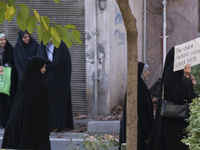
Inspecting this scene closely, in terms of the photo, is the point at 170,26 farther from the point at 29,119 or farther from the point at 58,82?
the point at 29,119

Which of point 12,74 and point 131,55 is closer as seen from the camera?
point 131,55

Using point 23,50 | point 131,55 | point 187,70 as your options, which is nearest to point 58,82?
point 23,50

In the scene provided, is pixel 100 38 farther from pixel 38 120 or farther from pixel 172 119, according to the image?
pixel 172 119

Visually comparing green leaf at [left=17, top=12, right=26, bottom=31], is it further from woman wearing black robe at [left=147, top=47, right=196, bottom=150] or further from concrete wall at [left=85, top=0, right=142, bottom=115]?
concrete wall at [left=85, top=0, right=142, bottom=115]

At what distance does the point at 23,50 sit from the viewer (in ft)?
34.7

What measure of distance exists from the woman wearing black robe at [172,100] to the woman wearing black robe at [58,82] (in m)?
3.66

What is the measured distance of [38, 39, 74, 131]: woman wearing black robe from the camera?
10.4 meters

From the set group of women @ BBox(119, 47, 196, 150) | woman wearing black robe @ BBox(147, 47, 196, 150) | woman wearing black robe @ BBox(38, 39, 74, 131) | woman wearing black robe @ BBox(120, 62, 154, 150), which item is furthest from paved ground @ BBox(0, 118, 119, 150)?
woman wearing black robe @ BBox(147, 47, 196, 150)

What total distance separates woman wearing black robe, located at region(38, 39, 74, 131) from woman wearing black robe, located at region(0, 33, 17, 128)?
28.0 inches

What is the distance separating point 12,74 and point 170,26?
420 cm

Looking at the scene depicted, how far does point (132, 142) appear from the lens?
226 inches

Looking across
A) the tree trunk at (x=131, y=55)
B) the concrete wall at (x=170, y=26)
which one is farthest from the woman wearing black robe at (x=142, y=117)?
the concrete wall at (x=170, y=26)

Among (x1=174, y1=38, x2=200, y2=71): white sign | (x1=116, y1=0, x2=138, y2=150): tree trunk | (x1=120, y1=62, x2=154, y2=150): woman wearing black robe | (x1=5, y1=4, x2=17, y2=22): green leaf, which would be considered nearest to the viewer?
(x1=5, y1=4, x2=17, y2=22): green leaf

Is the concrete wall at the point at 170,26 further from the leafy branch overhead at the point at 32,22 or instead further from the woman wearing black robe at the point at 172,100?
the leafy branch overhead at the point at 32,22
